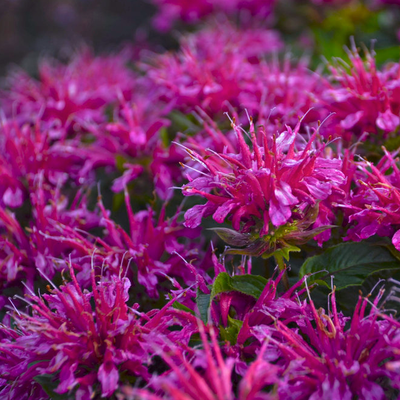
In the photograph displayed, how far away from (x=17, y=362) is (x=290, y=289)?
0.39m

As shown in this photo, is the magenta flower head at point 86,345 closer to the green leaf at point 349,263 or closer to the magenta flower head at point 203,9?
the green leaf at point 349,263

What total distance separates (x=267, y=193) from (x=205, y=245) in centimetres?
31

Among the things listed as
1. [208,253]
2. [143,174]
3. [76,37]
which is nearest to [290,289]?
[208,253]

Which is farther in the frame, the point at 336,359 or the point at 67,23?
the point at 67,23

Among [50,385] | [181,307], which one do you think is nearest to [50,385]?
[50,385]

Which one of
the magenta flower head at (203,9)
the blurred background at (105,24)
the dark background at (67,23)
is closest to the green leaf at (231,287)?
the blurred background at (105,24)

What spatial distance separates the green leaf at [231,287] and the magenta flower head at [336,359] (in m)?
0.07

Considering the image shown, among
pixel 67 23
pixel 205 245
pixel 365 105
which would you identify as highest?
pixel 365 105

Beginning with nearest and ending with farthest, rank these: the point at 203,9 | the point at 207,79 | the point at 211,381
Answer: the point at 211,381 < the point at 207,79 < the point at 203,9

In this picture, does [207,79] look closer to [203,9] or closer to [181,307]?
[181,307]

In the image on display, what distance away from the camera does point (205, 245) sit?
3.02 feet

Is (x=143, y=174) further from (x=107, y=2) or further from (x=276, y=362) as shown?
(x=107, y=2)

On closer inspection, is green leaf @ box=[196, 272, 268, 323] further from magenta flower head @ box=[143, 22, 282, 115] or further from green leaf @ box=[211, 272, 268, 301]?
magenta flower head @ box=[143, 22, 282, 115]

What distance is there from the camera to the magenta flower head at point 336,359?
21.3 inches
